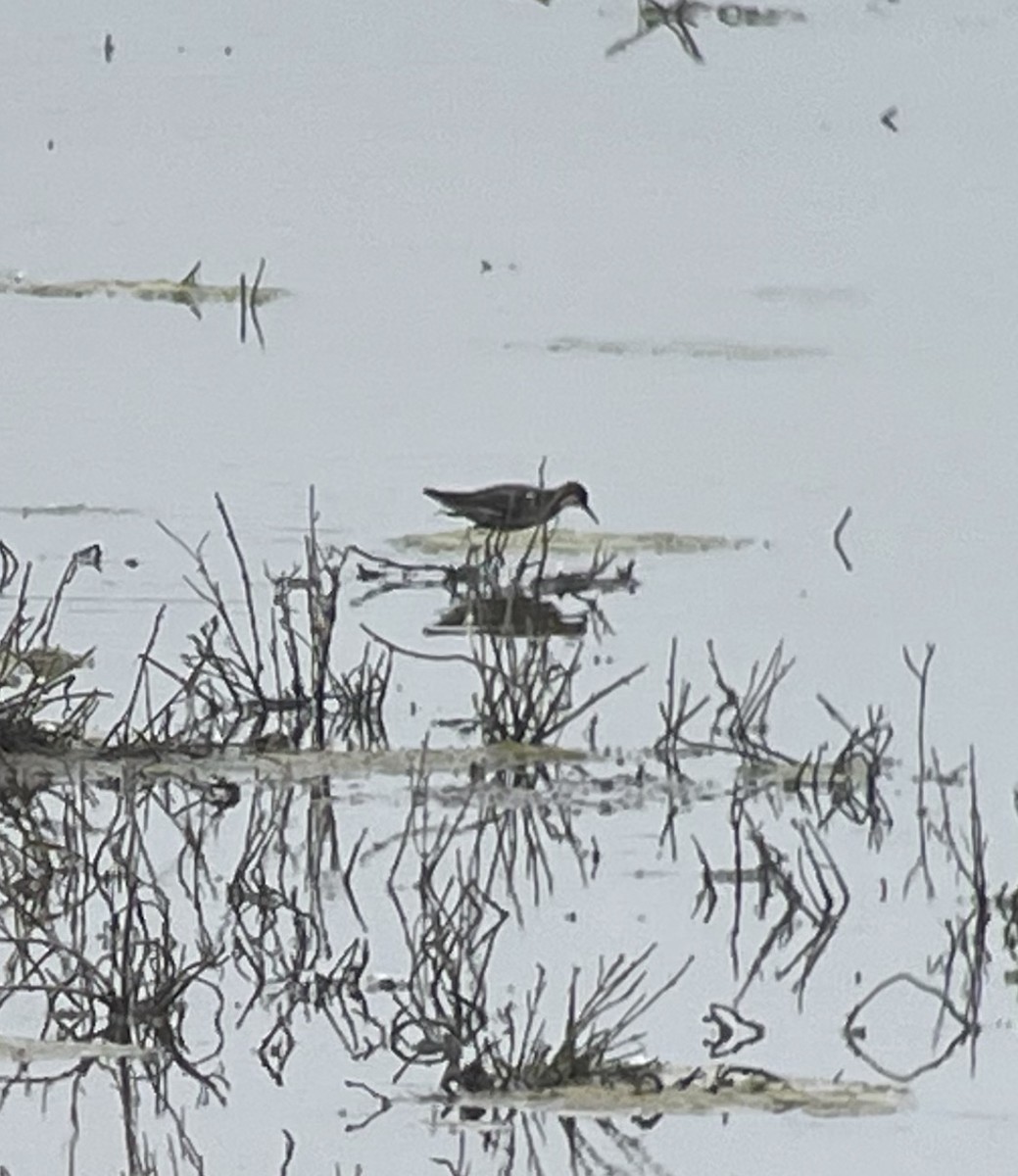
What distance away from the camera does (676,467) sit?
52.6 ft

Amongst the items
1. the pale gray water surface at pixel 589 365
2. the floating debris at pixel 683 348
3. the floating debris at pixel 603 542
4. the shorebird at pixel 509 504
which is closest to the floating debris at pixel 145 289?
the pale gray water surface at pixel 589 365

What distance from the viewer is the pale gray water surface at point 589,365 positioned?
8516 millimetres

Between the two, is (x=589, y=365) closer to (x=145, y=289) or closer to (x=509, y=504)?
(x=145, y=289)

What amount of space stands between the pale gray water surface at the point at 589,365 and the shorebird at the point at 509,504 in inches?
14.5

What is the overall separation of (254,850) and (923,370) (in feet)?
30.2

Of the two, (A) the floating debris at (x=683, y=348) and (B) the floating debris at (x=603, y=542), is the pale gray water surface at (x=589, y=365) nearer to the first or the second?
(A) the floating debris at (x=683, y=348)

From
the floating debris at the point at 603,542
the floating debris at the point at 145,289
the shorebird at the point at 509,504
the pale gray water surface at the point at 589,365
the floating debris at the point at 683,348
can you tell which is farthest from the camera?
the floating debris at the point at 145,289

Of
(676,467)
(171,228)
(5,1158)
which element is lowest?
(5,1158)

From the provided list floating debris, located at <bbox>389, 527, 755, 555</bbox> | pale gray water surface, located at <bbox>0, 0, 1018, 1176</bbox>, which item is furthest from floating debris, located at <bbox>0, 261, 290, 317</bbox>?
floating debris, located at <bbox>389, 527, 755, 555</bbox>

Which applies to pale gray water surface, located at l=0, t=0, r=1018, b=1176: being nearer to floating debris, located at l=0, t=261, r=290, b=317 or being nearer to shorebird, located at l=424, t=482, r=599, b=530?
floating debris, located at l=0, t=261, r=290, b=317

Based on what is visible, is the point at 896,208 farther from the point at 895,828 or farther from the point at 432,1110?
the point at 432,1110

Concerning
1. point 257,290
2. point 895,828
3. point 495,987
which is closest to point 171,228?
point 257,290

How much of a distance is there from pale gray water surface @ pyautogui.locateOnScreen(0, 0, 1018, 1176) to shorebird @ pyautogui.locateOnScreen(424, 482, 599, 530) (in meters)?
0.37

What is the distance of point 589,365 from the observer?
58.7ft
